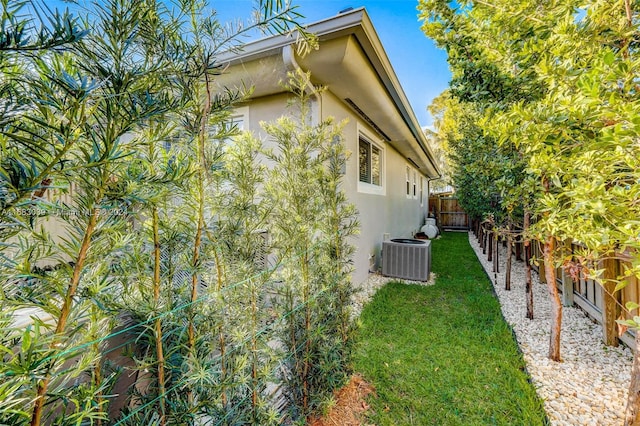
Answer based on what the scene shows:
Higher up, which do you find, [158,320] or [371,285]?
[158,320]

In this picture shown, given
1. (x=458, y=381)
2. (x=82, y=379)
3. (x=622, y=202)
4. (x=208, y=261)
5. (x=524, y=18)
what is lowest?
(x=458, y=381)

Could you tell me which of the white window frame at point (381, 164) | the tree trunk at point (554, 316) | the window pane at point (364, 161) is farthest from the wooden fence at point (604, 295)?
the window pane at point (364, 161)

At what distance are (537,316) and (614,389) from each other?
1.83 m

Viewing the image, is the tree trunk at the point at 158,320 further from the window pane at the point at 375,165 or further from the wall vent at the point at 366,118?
the window pane at the point at 375,165

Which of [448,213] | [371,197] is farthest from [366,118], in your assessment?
[448,213]

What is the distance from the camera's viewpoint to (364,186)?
5.97 metres

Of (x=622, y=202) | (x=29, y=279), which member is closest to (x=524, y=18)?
(x=622, y=202)

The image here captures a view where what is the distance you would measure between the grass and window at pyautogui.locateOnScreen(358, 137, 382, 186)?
279cm

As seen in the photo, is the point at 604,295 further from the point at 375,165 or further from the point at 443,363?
the point at 375,165

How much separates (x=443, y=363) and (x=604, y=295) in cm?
225

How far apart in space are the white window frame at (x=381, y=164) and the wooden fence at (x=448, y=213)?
12.5 meters

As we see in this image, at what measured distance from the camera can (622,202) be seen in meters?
1.55

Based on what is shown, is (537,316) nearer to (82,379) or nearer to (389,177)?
(389,177)

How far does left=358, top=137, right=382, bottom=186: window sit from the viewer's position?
20.4 ft
